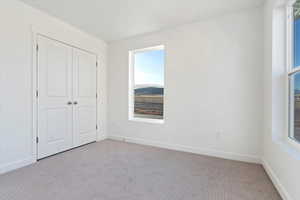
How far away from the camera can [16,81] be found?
2.33 meters

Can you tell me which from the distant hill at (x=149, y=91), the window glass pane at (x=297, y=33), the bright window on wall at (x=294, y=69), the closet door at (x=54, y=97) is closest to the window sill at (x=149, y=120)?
the distant hill at (x=149, y=91)

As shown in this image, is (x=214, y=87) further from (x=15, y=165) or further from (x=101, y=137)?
(x=15, y=165)

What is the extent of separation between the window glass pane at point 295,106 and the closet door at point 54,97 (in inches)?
139

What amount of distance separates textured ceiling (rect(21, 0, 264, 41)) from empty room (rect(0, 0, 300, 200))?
23 millimetres

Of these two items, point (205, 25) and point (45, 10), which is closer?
point (45, 10)

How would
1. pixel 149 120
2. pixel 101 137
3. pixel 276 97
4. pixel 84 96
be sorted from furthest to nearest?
1. pixel 101 137
2. pixel 149 120
3. pixel 84 96
4. pixel 276 97

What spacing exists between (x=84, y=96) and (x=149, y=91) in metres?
1.49

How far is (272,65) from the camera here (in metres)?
2.03

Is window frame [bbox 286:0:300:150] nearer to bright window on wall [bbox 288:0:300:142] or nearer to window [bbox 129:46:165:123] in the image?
bright window on wall [bbox 288:0:300:142]

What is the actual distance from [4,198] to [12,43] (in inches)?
80.1

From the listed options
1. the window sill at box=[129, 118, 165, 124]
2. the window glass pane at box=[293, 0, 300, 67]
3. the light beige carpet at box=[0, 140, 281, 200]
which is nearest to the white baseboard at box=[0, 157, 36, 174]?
the light beige carpet at box=[0, 140, 281, 200]

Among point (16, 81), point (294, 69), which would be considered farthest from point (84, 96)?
point (294, 69)

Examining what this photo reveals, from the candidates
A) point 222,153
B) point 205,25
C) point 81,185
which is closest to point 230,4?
point 205,25

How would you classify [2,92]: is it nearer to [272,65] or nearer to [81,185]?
[81,185]
